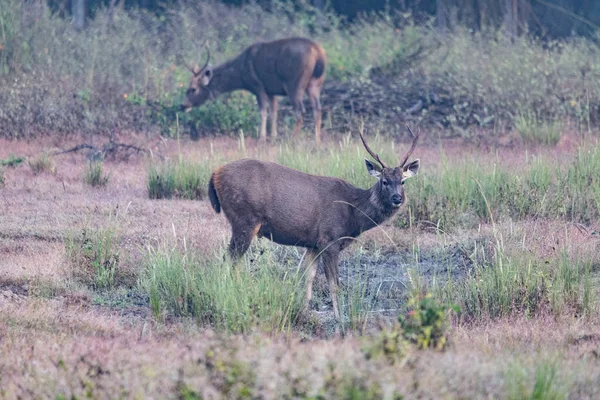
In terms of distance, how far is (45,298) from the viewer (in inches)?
324

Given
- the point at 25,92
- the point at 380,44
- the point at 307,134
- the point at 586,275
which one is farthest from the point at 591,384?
the point at 380,44

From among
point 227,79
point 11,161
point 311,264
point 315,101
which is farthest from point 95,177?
point 227,79

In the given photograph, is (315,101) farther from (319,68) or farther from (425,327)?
(425,327)

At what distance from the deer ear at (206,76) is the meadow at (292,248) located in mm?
632

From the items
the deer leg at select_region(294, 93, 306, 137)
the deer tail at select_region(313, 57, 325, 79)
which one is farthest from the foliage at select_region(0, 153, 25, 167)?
the deer tail at select_region(313, 57, 325, 79)

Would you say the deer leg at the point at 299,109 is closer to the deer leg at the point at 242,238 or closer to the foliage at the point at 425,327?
the deer leg at the point at 242,238

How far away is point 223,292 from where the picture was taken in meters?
7.61

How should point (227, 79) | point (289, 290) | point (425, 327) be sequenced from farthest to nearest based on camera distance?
point (227, 79), point (289, 290), point (425, 327)

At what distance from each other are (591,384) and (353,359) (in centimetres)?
133

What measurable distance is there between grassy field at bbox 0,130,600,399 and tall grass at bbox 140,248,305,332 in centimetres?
2

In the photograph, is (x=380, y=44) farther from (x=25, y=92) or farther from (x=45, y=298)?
(x=45, y=298)

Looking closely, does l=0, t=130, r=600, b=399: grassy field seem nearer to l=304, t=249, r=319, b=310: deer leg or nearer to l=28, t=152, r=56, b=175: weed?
l=28, t=152, r=56, b=175: weed

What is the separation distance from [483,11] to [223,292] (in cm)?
1997

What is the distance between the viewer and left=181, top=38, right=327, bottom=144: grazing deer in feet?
58.8
